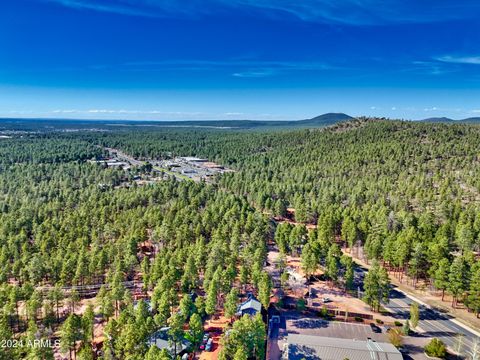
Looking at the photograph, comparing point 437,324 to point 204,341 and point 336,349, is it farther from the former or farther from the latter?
point 204,341

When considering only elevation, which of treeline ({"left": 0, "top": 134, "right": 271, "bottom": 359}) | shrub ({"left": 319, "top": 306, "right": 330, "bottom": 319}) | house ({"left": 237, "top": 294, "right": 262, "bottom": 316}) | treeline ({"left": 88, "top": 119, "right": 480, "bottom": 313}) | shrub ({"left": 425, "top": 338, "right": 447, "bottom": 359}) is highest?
treeline ({"left": 88, "top": 119, "right": 480, "bottom": 313})

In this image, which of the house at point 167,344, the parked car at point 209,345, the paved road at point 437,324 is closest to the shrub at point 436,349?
the paved road at point 437,324

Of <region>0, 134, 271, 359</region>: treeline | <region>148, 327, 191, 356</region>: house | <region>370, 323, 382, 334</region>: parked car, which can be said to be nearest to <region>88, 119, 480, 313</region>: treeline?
<region>370, 323, 382, 334</region>: parked car

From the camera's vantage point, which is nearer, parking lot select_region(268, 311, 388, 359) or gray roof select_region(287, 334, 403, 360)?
gray roof select_region(287, 334, 403, 360)

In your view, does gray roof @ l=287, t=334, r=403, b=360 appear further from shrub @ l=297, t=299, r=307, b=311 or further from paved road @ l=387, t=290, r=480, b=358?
paved road @ l=387, t=290, r=480, b=358

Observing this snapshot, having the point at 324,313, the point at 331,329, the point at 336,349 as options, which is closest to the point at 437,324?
the point at 324,313

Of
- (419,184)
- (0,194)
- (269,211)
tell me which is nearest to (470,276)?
(269,211)
